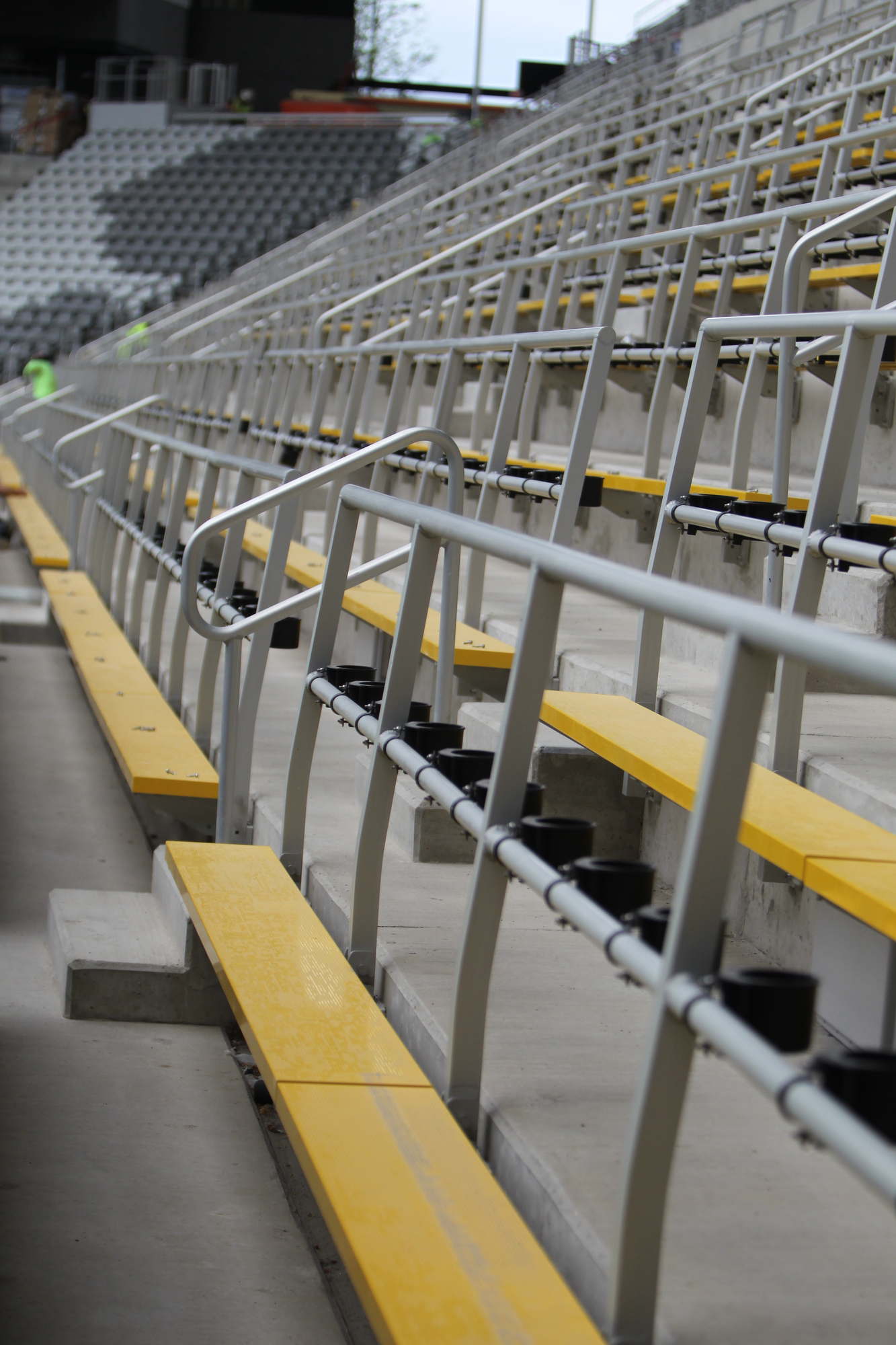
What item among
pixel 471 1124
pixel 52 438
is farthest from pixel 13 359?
pixel 471 1124

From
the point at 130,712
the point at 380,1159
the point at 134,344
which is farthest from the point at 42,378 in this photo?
the point at 380,1159

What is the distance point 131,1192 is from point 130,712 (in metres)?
1.80

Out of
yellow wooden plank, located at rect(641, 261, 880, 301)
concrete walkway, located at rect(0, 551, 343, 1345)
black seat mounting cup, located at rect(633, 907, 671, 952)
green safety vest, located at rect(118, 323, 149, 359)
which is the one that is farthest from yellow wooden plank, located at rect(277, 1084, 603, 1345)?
green safety vest, located at rect(118, 323, 149, 359)

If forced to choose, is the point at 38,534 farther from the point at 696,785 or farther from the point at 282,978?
the point at 696,785

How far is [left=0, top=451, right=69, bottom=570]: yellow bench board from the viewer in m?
6.68

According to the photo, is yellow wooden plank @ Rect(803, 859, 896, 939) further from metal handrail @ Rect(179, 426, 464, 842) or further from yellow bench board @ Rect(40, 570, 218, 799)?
yellow bench board @ Rect(40, 570, 218, 799)

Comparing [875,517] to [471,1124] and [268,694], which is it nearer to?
[471,1124]

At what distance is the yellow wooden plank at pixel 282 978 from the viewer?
5.41 ft

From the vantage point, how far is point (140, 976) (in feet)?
8.63

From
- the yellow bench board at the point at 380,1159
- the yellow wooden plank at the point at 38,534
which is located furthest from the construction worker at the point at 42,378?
the yellow bench board at the point at 380,1159

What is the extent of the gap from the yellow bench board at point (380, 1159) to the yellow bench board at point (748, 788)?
17.7 inches

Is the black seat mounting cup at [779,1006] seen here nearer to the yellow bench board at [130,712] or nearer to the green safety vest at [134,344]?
the yellow bench board at [130,712]

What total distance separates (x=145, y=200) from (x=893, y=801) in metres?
22.5

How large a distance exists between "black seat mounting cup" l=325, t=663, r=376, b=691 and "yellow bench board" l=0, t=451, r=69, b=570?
4.65 meters
